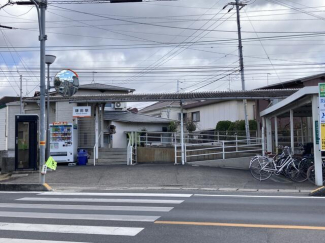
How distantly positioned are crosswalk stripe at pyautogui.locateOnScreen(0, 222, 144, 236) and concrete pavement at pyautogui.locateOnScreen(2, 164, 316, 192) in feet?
21.1

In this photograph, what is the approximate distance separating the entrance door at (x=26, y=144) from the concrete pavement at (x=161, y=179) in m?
0.76

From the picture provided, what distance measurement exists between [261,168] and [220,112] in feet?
72.1

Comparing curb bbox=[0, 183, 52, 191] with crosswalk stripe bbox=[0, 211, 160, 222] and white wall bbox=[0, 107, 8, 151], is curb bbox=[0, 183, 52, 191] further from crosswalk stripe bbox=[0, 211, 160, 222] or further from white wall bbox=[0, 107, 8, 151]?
white wall bbox=[0, 107, 8, 151]

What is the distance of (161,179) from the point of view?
600 inches

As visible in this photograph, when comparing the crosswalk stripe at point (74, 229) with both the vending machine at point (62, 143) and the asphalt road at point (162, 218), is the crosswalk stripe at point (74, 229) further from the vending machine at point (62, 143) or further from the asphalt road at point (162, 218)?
the vending machine at point (62, 143)

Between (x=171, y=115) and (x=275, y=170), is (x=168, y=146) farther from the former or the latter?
(x=171, y=115)

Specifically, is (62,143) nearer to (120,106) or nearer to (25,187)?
(25,187)

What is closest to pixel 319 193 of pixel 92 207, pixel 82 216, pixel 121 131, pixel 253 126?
pixel 92 207

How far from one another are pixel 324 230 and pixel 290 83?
21.9 m

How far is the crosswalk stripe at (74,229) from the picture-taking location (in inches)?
274

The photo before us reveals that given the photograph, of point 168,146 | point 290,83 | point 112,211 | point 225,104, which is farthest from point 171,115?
point 112,211

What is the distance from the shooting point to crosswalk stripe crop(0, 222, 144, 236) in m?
6.97

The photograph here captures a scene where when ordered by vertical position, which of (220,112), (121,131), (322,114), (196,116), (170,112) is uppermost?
(170,112)

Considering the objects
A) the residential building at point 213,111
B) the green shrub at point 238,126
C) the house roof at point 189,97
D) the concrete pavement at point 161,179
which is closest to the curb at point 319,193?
the concrete pavement at point 161,179
